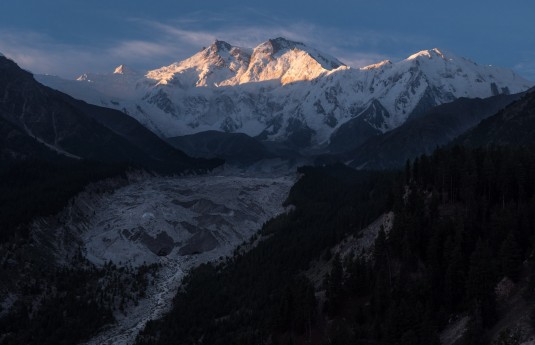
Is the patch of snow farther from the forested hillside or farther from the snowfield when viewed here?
the snowfield

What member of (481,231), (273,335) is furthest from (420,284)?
(273,335)

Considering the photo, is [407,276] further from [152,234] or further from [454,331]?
[152,234]

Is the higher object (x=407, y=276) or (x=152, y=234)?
(x=407, y=276)

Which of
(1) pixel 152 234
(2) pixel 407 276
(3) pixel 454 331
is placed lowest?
(1) pixel 152 234

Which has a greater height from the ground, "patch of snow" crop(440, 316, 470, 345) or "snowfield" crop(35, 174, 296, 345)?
"patch of snow" crop(440, 316, 470, 345)

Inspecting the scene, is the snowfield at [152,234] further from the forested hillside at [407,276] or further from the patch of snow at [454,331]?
the patch of snow at [454,331]

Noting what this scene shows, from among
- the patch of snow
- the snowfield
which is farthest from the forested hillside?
A: the snowfield

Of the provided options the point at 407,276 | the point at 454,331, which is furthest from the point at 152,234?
the point at 454,331

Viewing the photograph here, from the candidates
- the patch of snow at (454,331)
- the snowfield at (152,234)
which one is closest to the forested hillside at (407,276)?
the patch of snow at (454,331)
